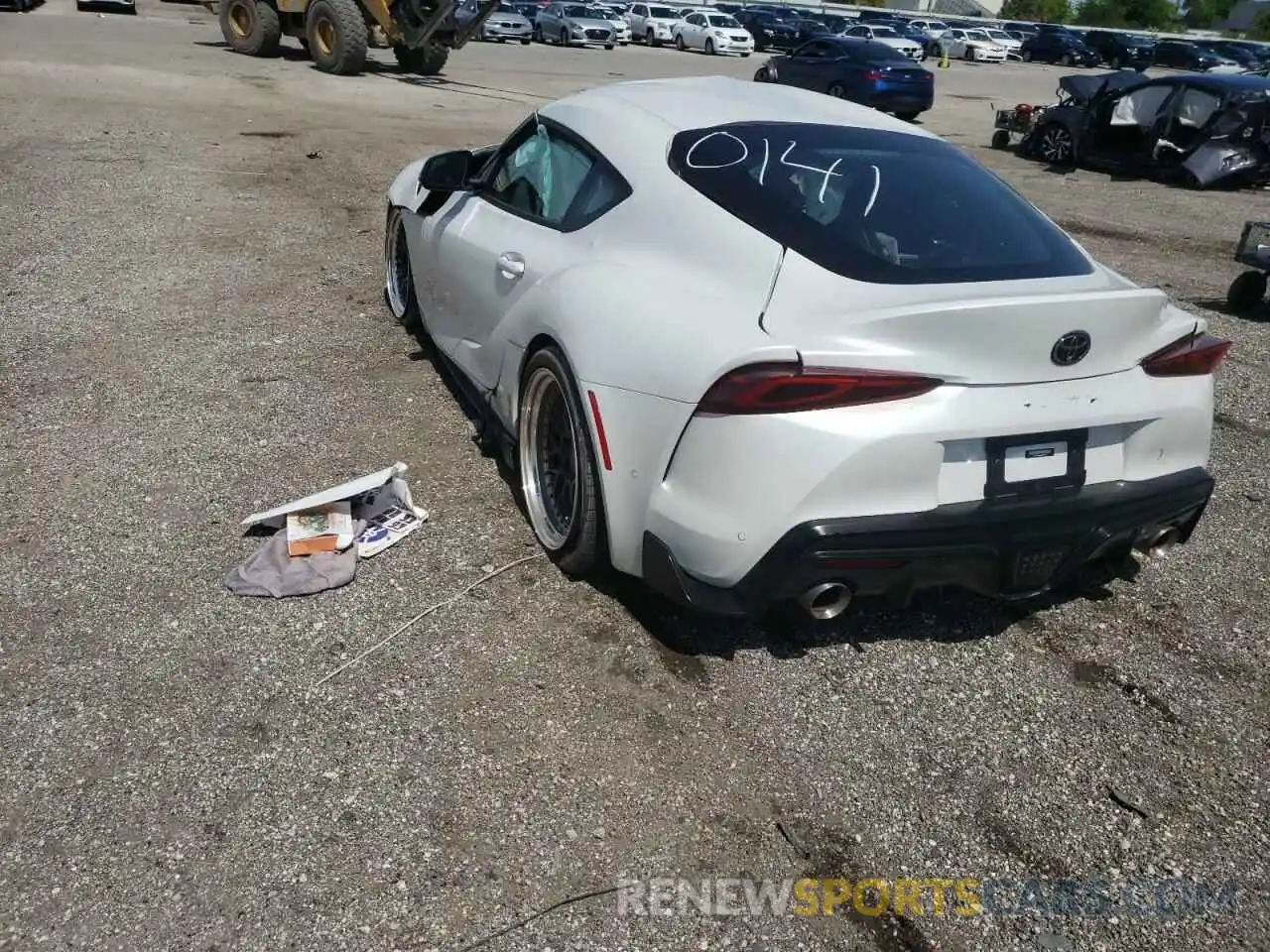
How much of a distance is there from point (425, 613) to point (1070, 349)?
210cm

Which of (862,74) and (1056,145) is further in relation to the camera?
(862,74)

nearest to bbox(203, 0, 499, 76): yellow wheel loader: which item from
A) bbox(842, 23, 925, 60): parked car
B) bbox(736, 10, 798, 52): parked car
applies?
bbox(842, 23, 925, 60): parked car

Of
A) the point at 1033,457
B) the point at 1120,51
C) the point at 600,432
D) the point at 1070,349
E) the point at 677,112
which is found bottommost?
the point at 1120,51

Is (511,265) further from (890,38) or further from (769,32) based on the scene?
(890,38)

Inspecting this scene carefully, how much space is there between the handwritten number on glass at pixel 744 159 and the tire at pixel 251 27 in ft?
64.6

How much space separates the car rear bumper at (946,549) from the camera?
9.04ft

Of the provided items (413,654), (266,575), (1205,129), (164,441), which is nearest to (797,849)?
(413,654)

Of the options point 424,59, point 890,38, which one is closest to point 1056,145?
point 424,59

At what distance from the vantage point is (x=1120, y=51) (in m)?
48.7

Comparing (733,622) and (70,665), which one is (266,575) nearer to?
(70,665)

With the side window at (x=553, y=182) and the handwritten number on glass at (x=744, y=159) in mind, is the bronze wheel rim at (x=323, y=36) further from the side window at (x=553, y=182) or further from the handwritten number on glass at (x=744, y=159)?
the handwritten number on glass at (x=744, y=159)

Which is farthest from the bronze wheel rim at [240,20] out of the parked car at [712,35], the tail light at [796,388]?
the tail light at [796,388]

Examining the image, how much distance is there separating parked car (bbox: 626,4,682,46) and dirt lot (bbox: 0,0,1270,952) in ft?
121
